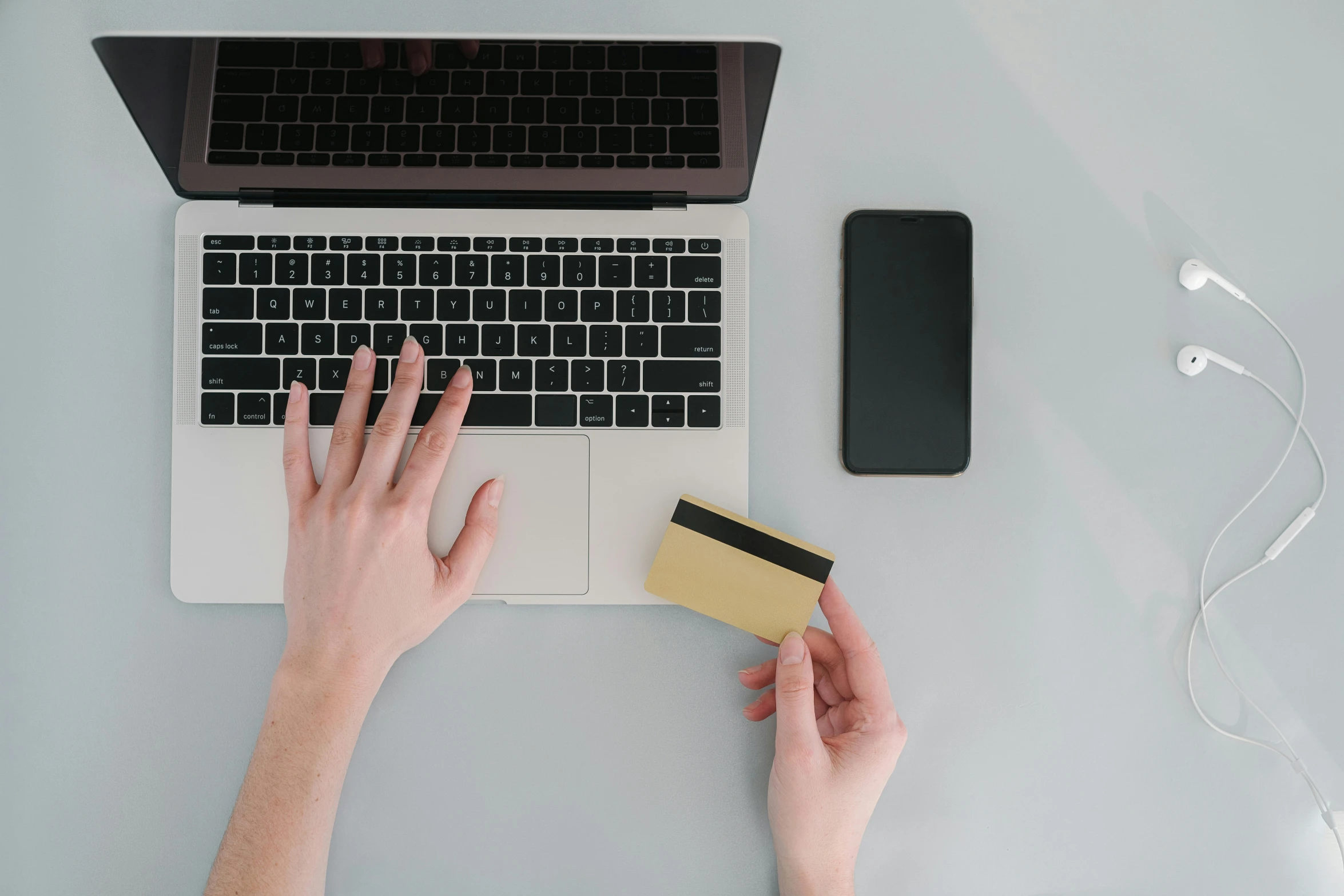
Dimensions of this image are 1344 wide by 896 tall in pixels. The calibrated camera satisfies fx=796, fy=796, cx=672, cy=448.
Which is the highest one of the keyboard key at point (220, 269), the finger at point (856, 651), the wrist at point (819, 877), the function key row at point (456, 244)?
the function key row at point (456, 244)

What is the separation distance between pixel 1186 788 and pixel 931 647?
349mm

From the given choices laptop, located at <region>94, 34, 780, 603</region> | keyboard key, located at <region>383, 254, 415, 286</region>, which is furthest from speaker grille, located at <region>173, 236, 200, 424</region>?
keyboard key, located at <region>383, 254, 415, 286</region>

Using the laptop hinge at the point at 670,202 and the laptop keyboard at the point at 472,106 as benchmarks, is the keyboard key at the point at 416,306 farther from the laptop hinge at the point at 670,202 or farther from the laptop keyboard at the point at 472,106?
the laptop hinge at the point at 670,202

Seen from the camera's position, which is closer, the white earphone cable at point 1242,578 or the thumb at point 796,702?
the thumb at point 796,702

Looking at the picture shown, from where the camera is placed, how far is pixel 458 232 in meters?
0.91

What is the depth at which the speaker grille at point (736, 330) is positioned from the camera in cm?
90

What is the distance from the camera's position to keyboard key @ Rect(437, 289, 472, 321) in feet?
2.94

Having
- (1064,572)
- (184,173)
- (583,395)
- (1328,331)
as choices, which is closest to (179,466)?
(184,173)

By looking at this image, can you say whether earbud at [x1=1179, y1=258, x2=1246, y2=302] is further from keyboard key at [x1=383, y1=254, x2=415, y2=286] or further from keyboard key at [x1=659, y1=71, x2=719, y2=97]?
keyboard key at [x1=383, y1=254, x2=415, y2=286]

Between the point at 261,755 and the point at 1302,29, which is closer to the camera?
the point at 261,755

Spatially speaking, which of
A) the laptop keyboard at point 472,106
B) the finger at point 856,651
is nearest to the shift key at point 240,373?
the laptop keyboard at point 472,106

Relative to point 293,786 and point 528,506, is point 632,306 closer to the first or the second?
point 528,506

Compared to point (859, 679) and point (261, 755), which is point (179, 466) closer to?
point (261, 755)

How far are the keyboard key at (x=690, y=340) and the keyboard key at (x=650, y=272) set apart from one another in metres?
0.05
